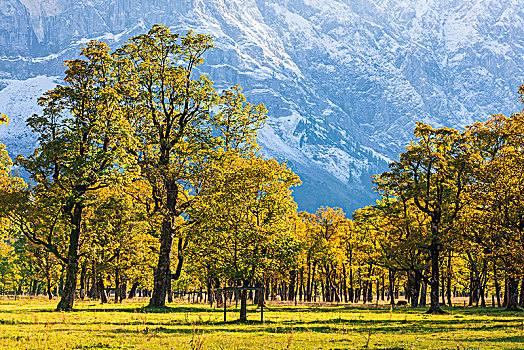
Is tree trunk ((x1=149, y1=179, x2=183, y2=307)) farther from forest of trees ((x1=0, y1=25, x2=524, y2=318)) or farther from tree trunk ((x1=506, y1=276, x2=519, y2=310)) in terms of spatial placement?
tree trunk ((x1=506, y1=276, x2=519, y2=310))

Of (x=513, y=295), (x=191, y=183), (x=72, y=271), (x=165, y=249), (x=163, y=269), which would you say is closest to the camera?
(x=72, y=271)

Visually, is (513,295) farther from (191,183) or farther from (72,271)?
(72,271)

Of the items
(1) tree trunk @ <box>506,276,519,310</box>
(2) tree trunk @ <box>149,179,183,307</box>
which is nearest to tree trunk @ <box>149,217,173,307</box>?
(2) tree trunk @ <box>149,179,183,307</box>

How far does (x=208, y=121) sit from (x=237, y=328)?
1020 inches

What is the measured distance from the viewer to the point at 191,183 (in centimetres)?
4544

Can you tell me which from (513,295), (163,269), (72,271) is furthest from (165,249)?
(513,295)

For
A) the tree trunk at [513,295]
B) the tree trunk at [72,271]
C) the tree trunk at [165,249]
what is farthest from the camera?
the tree trunk at [513,295]

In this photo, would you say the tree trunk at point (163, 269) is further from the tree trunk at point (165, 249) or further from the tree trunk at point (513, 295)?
the tree trunk at point (513, 295)

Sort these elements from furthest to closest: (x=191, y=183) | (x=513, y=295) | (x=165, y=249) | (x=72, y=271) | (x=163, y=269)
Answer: (x=513, y=295) < (x=191, y=183) < (x=165, y=249) < (x=163, y=269) < (x=72, y=271)

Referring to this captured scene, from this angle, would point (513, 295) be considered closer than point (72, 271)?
No

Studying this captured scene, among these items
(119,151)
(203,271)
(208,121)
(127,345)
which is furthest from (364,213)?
(127,345)

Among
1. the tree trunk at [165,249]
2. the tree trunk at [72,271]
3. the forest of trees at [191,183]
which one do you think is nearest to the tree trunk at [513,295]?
the forest of trees at [191,183]

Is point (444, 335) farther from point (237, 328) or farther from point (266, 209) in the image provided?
point (266, 209)

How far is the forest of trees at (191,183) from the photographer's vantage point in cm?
3581
